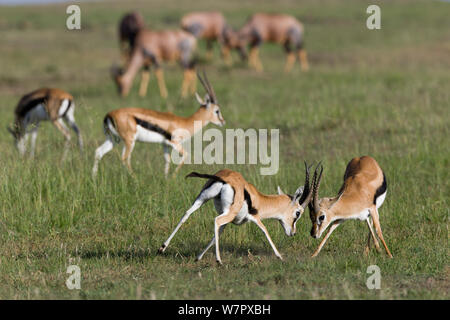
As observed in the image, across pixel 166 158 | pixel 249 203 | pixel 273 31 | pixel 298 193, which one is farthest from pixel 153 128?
pixel 273 31

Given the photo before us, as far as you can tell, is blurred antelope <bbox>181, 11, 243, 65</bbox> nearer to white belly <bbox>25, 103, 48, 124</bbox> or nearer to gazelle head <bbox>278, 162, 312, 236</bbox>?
white belly <bbox>25, 103, 48, 124</bbox>

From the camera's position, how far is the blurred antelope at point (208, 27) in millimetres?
23203

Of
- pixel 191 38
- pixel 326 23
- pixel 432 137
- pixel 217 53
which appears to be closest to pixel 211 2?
pixel 326 23

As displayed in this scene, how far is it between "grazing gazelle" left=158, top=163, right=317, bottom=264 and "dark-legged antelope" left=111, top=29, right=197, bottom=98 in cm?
1080

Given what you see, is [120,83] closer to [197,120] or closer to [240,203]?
[197,120]

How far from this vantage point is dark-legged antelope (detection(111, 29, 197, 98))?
659 inches

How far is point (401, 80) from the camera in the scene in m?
15.3

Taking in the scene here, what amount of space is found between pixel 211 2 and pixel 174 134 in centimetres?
5115

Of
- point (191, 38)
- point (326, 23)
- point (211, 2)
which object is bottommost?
point (191, 38)

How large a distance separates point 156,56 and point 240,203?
1280 cm

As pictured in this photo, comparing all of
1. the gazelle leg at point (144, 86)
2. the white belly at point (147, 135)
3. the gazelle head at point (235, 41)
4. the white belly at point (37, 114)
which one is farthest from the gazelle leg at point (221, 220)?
the gazelle head at point (235, 41)

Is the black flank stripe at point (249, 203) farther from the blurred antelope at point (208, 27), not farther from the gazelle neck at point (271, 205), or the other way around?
the blurred antelope at point (208, 27)

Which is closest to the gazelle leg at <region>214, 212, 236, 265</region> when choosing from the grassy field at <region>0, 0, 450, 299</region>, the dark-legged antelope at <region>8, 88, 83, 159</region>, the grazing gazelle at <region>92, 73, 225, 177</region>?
the grassy field at <region>0, 0, 450, 299</region>
